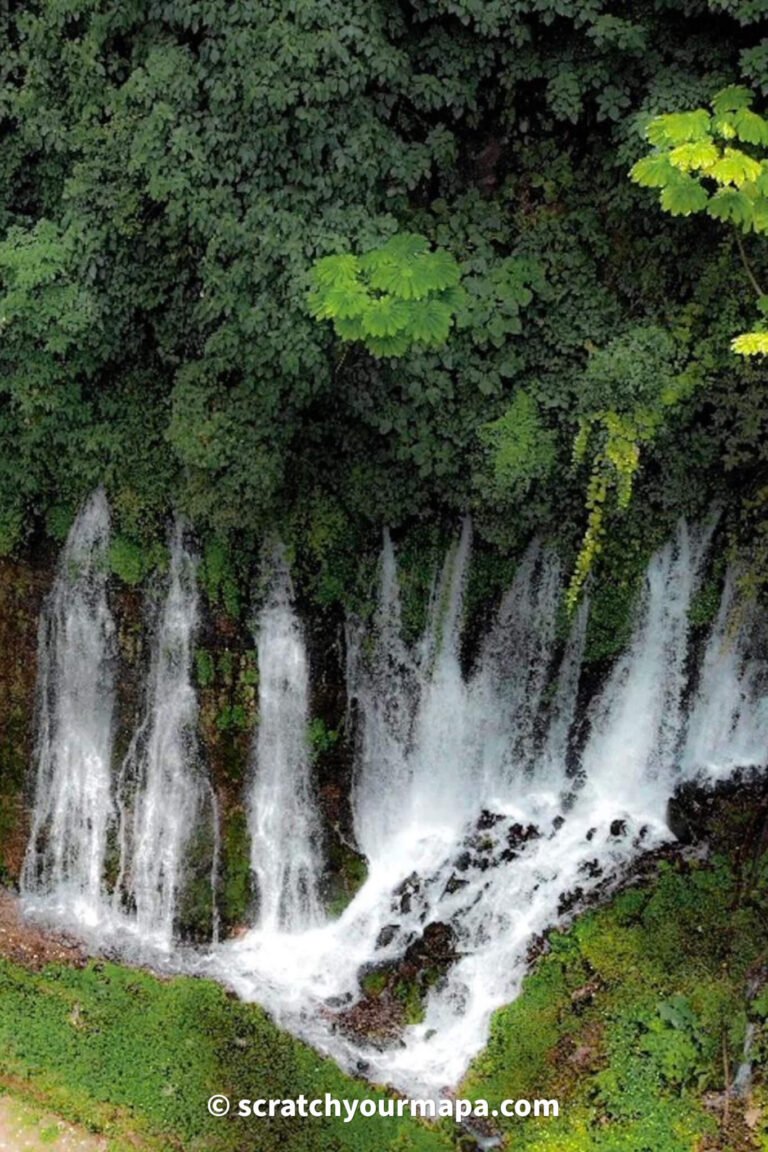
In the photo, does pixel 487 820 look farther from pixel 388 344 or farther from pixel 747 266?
pixel 747 266

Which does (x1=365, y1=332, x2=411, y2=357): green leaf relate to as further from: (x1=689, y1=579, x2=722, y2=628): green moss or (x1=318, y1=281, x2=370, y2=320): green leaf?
A: (x1=689, y1=579, x2=722, y2=628): green moss

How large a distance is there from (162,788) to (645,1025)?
538 cm

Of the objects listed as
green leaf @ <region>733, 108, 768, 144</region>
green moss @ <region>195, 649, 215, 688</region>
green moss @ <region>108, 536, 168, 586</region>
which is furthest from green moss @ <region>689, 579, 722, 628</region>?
green moss @ <region>108, 536, 168, 586</region>

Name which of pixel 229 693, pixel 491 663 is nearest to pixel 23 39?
pixel 229 693

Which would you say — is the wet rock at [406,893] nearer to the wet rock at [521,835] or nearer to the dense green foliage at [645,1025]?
the wet rock at [521,835]

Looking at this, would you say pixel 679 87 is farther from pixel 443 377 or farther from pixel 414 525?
pixel 414 525

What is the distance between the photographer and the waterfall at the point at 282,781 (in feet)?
35.9

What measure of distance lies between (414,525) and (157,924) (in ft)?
17.1

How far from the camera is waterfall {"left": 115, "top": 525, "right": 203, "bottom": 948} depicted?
36.1ft

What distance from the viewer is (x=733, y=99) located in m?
7.63

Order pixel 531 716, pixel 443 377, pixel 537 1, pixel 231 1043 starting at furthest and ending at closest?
1. pixel 531 716
2. pixel 231 1043
3. pixel 443 377
4. pixel 537 1

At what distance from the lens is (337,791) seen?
11352mm

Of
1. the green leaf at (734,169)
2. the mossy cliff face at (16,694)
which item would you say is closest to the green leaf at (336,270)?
the green leaf at (734,169)

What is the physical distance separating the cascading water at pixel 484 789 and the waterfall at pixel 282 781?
0.43 metres
